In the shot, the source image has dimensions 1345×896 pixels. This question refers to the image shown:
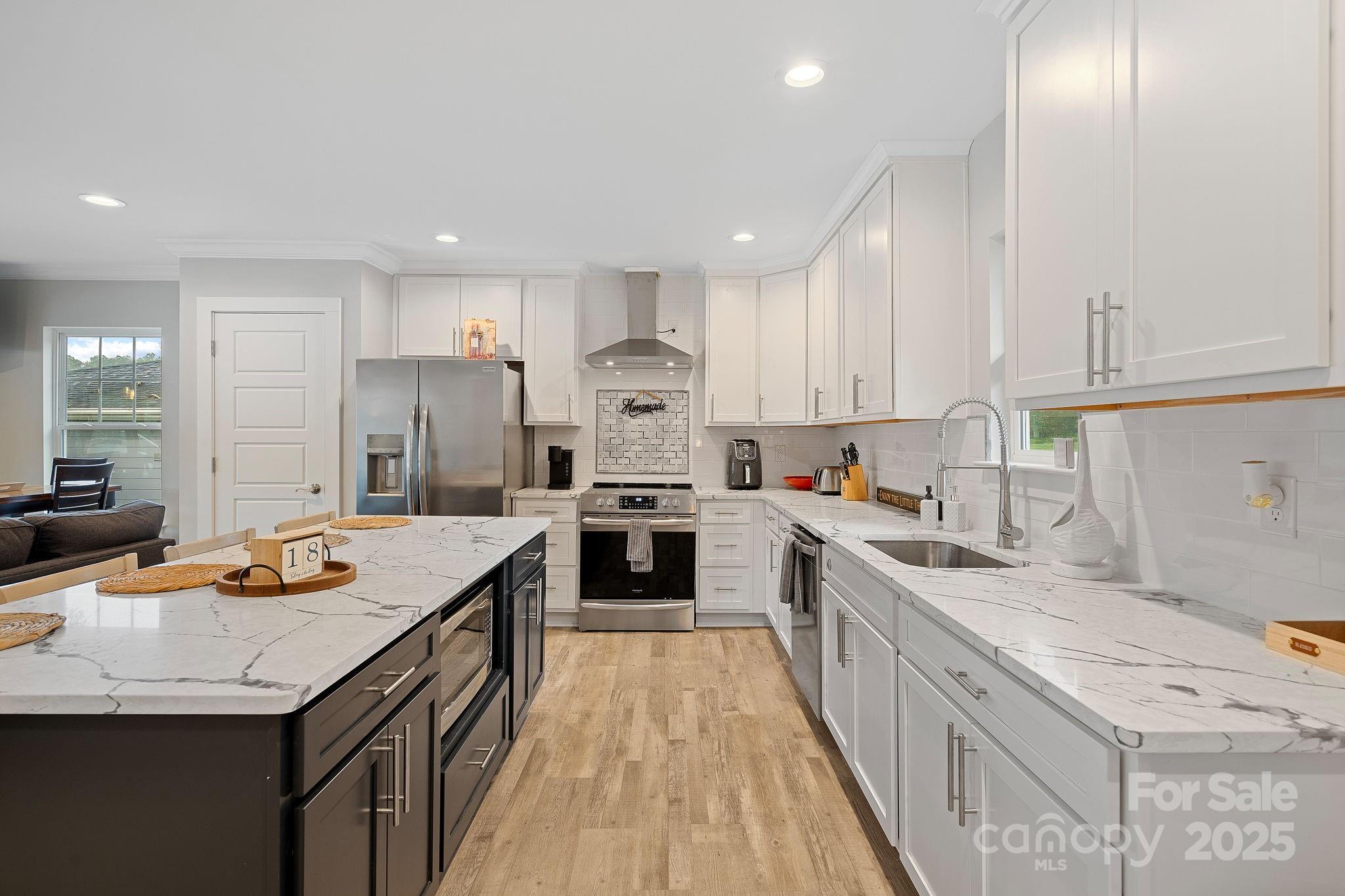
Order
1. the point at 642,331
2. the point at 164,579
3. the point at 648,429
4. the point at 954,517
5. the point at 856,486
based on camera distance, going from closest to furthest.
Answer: the point at 164,579 < the point at 954,517 < the point at 856,486 < the point at 642,331 < the point at 648,429

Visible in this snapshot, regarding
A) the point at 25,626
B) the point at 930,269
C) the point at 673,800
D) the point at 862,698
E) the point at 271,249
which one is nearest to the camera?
the point at 25,626

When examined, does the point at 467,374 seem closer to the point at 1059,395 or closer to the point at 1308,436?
the point at 1059,395

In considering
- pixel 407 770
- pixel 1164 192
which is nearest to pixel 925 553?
pixel 1164 192

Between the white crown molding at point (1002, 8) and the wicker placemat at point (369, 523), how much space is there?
2.69 metres

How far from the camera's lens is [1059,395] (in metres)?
1.58

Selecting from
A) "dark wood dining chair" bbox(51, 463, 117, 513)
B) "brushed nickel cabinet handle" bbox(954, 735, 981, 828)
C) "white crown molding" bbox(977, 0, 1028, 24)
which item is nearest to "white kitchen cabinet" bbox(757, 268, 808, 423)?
"white crown molding" bbox(977, 0, 1028, 24)

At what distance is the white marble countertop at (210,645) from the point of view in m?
1.01

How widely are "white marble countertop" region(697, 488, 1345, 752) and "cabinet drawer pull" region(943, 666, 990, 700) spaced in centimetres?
8

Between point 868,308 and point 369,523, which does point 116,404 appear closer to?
point 369,523

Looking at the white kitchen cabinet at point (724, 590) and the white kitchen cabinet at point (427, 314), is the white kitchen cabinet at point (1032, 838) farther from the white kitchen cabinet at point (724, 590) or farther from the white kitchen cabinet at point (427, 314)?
the white kitchen cabinet at point (427, 314)

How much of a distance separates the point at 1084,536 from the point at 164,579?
2404 mm

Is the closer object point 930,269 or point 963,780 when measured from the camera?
point 963,780

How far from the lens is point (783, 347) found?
15.0 feet

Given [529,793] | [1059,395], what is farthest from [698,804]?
[1059,395]
